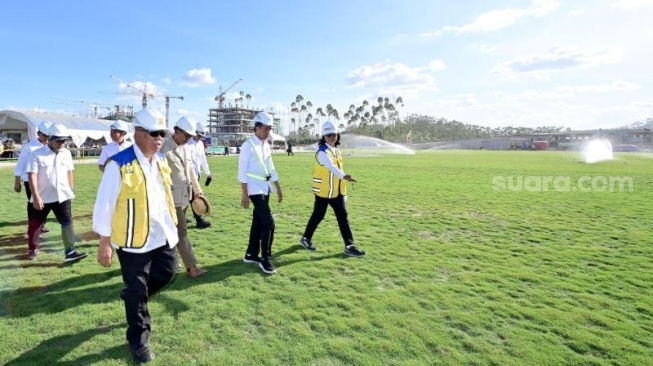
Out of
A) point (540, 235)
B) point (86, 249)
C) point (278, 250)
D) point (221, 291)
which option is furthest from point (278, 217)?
point (540, 235)

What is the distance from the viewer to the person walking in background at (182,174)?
15.8ft

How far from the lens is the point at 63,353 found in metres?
3.30

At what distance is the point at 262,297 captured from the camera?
14.9 feet

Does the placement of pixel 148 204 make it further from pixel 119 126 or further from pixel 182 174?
pixel 119 126

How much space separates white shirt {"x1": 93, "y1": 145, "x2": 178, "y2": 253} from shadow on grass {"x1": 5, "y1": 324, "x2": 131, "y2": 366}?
981 millimetres

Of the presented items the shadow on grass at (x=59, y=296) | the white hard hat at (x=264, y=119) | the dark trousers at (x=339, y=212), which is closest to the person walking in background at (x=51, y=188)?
the shadow on grass at (x=59, y=296)

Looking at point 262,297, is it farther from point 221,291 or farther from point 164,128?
point 164,128

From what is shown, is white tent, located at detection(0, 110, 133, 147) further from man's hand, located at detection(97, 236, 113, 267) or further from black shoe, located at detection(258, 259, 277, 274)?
man's hand, located at detection(97, 236, 113, 267)

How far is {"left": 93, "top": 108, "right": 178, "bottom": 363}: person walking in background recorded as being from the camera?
9.87ft

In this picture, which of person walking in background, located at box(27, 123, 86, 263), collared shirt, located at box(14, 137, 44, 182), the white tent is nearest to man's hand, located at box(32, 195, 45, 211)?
person walking in background, located at box(27, 123, 86, 263)

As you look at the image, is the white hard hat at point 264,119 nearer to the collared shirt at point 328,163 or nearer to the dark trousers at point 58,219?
the collared shirt at point 328,163

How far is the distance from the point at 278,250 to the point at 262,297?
1985 millimetres

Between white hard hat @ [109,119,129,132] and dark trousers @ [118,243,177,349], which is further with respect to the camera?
white hard hat @ [109,119,129,132]

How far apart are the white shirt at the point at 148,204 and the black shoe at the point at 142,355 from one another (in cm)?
84
